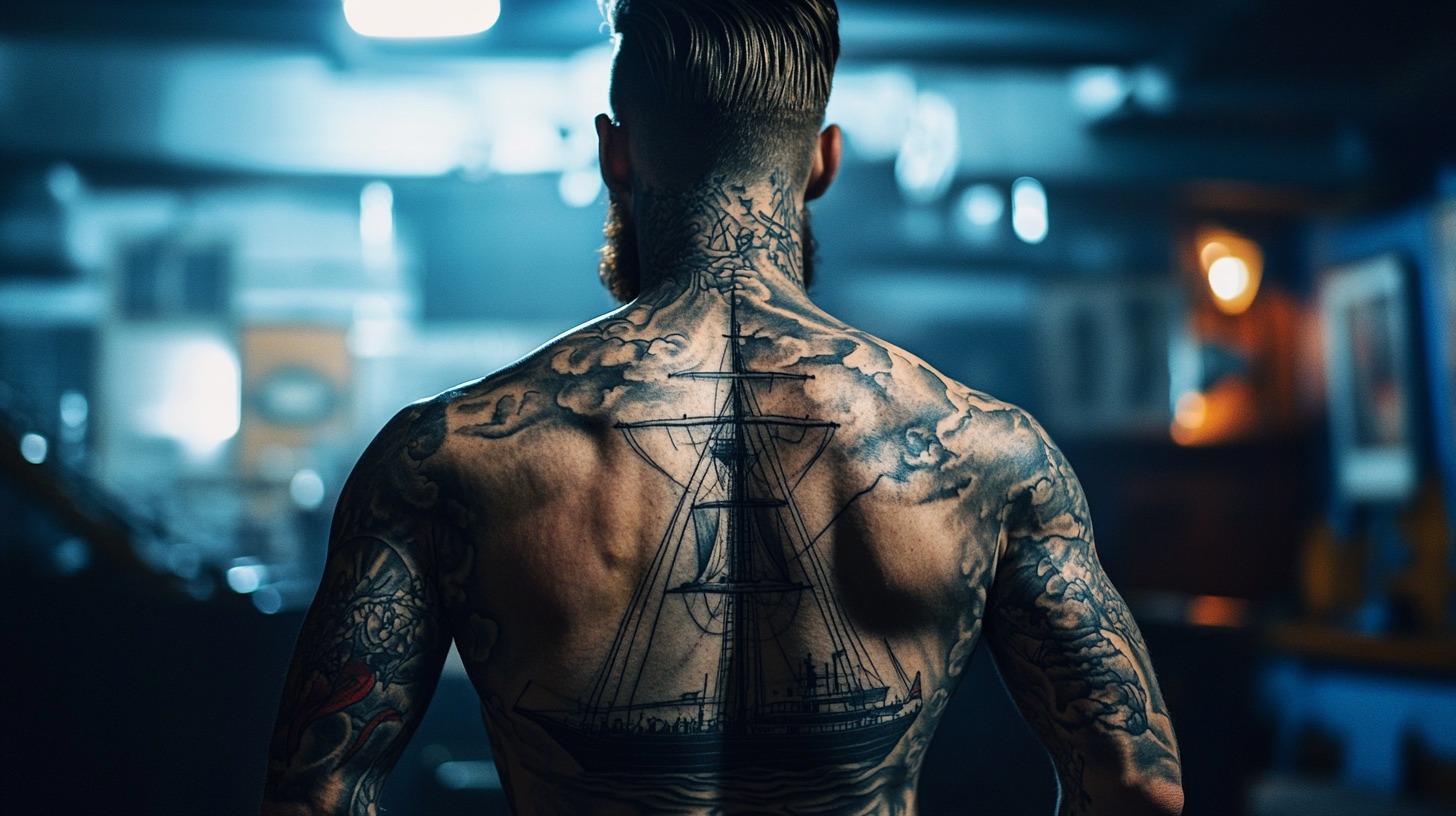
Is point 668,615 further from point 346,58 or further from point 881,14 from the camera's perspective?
point 346,58

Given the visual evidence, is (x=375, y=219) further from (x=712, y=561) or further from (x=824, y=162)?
(x=712, y=561)

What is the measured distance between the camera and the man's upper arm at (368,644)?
1.11 metres

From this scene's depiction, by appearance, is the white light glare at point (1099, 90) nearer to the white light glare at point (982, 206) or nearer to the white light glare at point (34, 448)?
the white light glare at point (982, 206)

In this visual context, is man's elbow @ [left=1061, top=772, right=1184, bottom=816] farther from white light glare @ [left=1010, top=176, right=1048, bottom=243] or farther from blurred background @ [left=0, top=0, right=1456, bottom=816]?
white light glare @ [left=1010, top=176, right=1048, bottom=243]

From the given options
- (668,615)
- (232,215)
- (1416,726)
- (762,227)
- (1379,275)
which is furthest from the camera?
(232,215)

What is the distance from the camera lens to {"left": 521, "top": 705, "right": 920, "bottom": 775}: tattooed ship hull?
1134 millimetres

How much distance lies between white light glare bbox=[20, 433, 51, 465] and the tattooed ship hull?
10.8 feet

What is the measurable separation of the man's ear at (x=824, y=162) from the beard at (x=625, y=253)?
0.03 meters

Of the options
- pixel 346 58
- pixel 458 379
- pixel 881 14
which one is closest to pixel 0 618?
pixel 458 379

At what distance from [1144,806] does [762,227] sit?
2.48ft

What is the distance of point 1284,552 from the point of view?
5785 mm

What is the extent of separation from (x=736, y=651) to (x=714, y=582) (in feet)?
0.25

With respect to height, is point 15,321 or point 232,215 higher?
point 232,215

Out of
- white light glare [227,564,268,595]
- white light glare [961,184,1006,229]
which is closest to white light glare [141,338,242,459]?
white light glare [227,564,268,595]
